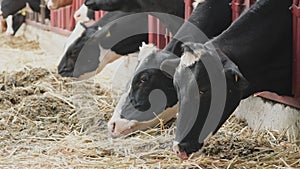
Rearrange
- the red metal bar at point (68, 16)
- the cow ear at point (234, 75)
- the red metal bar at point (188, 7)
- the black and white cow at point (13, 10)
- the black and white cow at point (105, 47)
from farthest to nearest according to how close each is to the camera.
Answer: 1. the black and white cow at point (13, 10)
2. the red metal bar at point (68, 16)
3. the black and white cow at point (105, 47)
4. the red metal bar at point (188, 7)
5. the cow ear at point (234, 75)

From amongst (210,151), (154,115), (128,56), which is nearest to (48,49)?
(128,56)

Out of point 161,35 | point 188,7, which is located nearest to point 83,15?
point 161,35

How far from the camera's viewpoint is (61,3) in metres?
8.83

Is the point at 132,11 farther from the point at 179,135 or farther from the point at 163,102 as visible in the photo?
the point at 179,135

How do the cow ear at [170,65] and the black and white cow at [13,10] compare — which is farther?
the black and white cow at [13,10]

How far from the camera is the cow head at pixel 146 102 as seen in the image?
4418mm

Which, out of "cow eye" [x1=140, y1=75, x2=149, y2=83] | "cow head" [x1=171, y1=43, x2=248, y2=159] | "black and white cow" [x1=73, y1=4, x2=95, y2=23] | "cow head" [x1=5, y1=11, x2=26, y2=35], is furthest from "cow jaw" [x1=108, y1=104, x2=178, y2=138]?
"cow head" [x1=5, y1=11, x2=26, y2=35]

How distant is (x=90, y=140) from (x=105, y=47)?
188 cm

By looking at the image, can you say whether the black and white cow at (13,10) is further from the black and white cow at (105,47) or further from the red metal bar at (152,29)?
the red metal bar at (152,29)

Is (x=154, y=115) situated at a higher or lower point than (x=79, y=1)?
lower

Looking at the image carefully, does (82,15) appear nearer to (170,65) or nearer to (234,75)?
(170,65)

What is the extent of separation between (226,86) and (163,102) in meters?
1.13

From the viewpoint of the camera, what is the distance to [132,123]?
176 inches

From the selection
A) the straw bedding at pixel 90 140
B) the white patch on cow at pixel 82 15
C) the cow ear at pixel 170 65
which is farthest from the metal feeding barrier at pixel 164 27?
the cow ear at pixel 170 65
